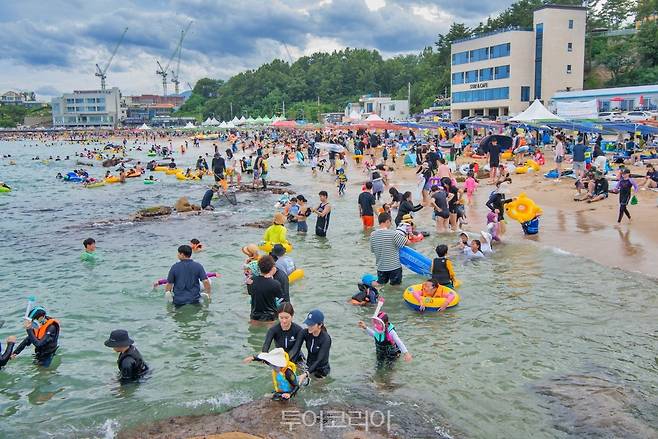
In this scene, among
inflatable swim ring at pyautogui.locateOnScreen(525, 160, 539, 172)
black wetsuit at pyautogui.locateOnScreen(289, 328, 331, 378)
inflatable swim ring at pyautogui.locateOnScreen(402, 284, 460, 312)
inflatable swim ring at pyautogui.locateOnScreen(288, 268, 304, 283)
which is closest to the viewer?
black wetsuit at pyautogui.locateOnScreen(289, 328, 331, 378)

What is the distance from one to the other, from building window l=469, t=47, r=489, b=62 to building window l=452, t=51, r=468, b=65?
0.88m

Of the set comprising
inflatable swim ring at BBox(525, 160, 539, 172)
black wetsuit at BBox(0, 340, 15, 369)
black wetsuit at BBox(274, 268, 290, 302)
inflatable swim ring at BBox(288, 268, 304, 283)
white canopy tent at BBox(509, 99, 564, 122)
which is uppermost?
white canopy tent at BBox(509, 99, 564, 122)

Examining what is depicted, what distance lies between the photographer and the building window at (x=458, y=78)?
62.5 metres

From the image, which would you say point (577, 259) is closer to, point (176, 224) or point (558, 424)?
point (558, 424)

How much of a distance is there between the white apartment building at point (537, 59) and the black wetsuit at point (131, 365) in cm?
5301

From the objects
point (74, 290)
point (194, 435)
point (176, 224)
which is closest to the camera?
point (194, 435)

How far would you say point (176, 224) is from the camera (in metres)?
19.0

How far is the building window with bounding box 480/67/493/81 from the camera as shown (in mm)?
58219

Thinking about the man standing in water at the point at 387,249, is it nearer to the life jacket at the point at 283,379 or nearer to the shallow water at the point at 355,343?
the shallow water at the point at 355,343

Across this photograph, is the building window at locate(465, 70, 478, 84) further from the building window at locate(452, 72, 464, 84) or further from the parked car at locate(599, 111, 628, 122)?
the parked car at locate(599, 111, 628, 122)

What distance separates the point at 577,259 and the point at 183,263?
828cm

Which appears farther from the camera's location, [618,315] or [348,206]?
[348,206]

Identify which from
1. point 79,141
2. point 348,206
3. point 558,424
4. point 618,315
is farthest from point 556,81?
point 79,141

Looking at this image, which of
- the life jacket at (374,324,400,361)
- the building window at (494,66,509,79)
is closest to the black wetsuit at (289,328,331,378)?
the life jacket at (374,324,400,361)
